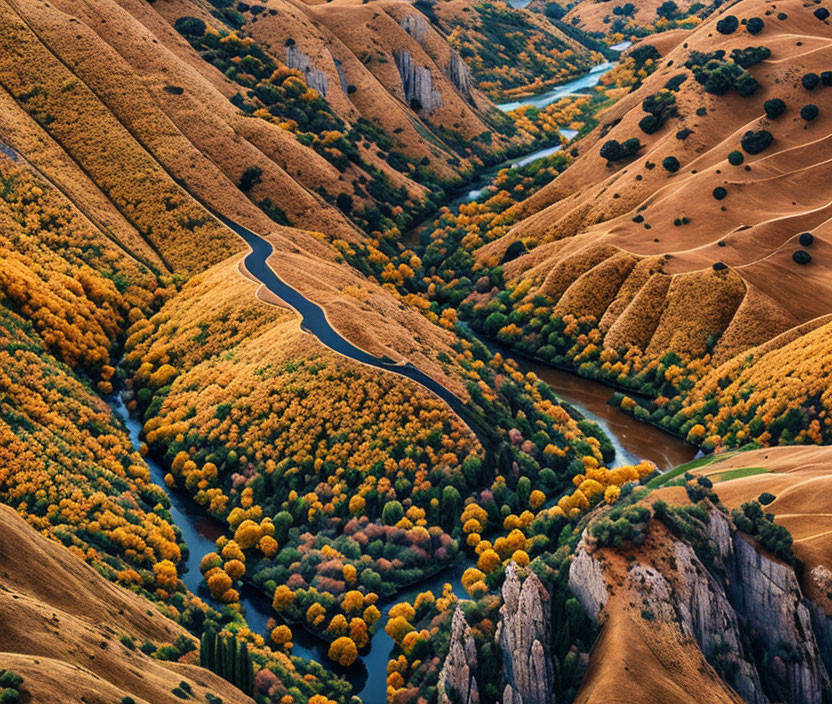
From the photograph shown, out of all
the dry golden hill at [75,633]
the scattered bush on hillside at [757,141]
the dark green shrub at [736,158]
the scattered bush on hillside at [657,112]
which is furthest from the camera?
the scattered bush on hillside at [657,112]

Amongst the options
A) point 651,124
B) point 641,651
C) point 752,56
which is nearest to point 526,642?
point 641,651

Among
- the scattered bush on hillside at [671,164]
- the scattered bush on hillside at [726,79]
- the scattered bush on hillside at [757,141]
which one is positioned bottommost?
the scattered bush on hillside at [671,164]

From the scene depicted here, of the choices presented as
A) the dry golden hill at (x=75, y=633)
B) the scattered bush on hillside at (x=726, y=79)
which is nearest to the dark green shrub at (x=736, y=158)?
the scattered bush on hillside at (x=726, y=79)

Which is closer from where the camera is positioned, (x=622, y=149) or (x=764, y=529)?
(x=764, y=529)

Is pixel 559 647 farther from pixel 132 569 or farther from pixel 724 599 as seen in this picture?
pixel 132 569

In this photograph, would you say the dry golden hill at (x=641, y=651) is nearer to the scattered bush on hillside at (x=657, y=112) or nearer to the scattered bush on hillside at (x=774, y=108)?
the scattered bush on hillside at (x=774, y=108)

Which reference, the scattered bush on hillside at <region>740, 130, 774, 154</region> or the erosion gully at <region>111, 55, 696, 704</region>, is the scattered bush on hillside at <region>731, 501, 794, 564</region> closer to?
the erosion gully at <region>111, 55, 696, 704</region>

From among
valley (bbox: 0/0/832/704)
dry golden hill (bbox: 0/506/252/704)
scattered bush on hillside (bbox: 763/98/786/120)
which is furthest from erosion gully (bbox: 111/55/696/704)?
scattered bush on hillside (bbox: 763/98/786/120)

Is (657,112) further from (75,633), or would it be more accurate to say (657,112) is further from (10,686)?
(10,686)
